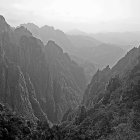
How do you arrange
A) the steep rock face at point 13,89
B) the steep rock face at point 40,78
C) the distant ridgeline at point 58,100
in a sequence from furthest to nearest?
→ 1. the steep rock face at point 40,78
2. the steep rock face at point 13,89
3. the distant ridgeline at point 58,100

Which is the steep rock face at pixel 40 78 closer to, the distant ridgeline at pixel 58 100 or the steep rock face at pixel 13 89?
the distant ridgeline at pixel 58 100

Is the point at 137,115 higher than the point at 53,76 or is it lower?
lower

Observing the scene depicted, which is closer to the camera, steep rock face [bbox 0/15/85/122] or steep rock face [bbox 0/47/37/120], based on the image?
steep rock face [bbox 0/47/37/120]

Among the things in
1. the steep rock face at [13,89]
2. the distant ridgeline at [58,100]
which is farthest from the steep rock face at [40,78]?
the steep rock face at [13,89]

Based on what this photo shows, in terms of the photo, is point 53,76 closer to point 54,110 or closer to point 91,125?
point 54,110

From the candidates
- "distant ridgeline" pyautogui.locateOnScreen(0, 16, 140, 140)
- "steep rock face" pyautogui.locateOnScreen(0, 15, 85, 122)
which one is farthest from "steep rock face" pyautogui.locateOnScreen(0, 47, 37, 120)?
"steep rock face" pyautogui.locateOnScreen(0, 15, 85, 122)

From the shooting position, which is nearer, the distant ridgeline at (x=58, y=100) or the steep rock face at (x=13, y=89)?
the distant ridgeline at (x=58, y=100)

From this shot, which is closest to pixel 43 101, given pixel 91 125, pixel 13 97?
pixel 13 97

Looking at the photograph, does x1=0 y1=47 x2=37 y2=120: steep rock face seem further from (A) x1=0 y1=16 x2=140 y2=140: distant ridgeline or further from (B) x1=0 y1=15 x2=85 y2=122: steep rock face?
(B) x1=0 y1=15 x2=85 y2=122: steep rock face
